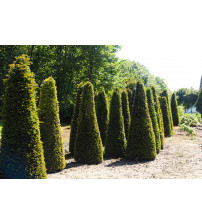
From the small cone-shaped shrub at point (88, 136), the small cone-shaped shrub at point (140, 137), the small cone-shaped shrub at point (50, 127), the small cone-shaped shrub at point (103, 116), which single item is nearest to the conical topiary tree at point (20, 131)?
the small cone-shaped shrub at point (50, 127)

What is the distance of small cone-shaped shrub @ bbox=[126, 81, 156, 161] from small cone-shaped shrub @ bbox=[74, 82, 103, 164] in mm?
1588

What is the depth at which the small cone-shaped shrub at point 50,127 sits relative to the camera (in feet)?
22.5

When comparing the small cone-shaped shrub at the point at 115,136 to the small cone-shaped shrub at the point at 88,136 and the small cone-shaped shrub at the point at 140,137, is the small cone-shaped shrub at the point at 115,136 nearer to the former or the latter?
the small cone-shaped shrub at the point at 140,137

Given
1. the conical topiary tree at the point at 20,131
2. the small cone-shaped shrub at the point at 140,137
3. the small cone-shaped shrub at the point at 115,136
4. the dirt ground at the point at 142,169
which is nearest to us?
the conical topiary tree at the point at 20,131

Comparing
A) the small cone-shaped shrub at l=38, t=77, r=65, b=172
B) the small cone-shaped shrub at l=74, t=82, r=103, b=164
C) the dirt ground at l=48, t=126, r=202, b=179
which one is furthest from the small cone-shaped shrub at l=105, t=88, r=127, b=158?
the small cone-shaped shrub at l=38, t=77, r=65, b=172

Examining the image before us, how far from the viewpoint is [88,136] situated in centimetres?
818

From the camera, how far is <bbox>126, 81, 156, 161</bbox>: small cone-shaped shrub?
8.75 metres

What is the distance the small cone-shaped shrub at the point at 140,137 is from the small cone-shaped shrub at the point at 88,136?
1588mm

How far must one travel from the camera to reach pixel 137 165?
8078mm

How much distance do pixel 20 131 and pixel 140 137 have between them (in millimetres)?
5653

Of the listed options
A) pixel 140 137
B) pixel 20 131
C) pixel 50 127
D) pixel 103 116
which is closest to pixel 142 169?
pixel 140 137

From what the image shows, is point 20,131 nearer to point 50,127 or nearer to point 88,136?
point 50,127

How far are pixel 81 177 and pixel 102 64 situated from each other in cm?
2060

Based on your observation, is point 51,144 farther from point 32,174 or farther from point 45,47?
point 45,47
